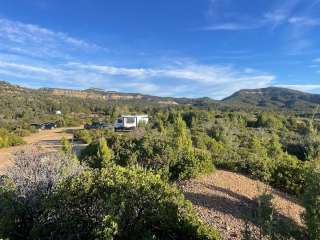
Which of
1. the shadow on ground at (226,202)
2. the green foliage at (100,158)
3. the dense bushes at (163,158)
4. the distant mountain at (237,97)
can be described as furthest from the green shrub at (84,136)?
the distant mountain at (237,97)

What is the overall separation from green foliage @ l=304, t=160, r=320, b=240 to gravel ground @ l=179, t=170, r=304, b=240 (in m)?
1.06

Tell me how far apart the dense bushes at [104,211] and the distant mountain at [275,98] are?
8586 cm

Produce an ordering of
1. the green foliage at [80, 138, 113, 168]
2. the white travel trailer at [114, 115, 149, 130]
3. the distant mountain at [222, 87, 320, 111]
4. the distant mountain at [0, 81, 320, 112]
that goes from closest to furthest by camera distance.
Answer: the green foliage at [80, 138, 113, 168], the white travel trailer at [114, 115, 149, 130], the distant mountain at [0, 81, 320, 112], the distant mountain at [222, 87, 320, 111]

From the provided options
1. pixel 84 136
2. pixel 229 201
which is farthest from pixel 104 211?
pixel 84 136

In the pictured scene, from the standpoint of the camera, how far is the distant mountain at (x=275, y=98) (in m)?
94.6

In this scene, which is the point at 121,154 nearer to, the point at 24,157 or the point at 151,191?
the point at 24,157

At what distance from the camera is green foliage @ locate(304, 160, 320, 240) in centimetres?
452

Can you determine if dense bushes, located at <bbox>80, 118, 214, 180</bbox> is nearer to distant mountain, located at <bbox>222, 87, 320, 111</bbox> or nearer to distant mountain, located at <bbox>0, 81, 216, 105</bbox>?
distant mountain, located at <bbox>222, 87, 320, 111</bbox>

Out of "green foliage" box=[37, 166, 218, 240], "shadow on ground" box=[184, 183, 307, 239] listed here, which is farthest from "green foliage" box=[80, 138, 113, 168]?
"green foliage" box=[37, 166, 218, 240]

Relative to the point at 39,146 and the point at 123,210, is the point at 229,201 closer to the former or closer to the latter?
the point at 123,210

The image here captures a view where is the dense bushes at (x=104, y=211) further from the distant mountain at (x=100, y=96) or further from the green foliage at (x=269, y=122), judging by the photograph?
the distant mountain at (x=100, y=96)

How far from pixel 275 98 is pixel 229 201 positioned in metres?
108

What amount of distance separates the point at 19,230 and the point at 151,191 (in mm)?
2217

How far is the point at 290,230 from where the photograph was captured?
4836 millimetres
